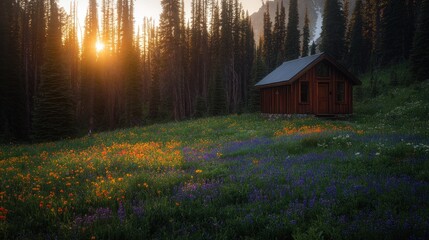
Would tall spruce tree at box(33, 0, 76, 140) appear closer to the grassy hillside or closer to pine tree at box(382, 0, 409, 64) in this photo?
the grassy hillside

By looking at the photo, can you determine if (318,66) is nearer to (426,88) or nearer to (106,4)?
(426,88)

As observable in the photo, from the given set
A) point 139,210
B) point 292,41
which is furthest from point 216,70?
point 139,210

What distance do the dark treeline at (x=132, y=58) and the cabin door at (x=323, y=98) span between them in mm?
15874

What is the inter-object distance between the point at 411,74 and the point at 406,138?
Answer: 97.1 feet

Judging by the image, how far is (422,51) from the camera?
31.5 m

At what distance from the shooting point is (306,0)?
17625 cm

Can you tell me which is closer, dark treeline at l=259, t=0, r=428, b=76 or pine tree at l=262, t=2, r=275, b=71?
dark treeline at l=259, t=0, r=428, b=76

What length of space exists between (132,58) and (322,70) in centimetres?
2980

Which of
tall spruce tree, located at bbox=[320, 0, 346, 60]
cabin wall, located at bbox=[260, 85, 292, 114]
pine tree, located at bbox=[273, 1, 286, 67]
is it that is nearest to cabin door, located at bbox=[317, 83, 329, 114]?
cabin wall, located at bbox=[260, 85, 292, 114]

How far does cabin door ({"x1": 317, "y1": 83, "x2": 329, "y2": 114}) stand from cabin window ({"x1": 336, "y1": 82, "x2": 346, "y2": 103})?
134 cm

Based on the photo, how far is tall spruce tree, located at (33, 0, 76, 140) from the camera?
23.8 meters

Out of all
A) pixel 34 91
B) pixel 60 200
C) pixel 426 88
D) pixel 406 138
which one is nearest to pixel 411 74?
pixel 426 88

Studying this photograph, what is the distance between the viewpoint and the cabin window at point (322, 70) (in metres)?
25.9

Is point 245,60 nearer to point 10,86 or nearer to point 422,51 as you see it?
point 422,51
